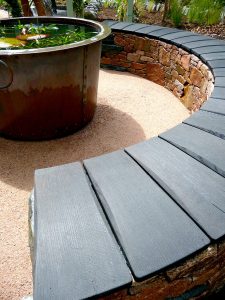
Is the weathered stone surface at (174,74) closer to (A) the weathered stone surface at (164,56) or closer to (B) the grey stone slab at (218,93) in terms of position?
(A) the weathered stone surface at (164,56)

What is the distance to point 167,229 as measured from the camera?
43.2 inches

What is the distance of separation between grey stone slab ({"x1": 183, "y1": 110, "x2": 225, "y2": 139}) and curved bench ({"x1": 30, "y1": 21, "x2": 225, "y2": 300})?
0.17 m

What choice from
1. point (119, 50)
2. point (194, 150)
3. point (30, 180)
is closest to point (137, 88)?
point (119, 50)

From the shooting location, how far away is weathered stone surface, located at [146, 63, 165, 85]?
437 cm

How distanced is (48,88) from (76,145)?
73 cm

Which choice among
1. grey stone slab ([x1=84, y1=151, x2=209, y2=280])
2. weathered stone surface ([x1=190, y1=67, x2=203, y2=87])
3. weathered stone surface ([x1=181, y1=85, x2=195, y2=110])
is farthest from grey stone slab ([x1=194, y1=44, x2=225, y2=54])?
grey stone slab ([x1=84, y1=151, x2=209, y2=280])

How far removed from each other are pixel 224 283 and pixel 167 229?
2.07 feet

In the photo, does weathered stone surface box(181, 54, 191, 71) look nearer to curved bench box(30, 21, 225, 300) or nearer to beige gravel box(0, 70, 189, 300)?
beige gravel box(0, 70, 189, 300)

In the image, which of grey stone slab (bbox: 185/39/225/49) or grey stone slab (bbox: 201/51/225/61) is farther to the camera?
grey stone slab (bbox: 185/39/225/49)

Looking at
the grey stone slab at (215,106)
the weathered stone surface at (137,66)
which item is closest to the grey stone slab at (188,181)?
the grey stone slab at (215,106)

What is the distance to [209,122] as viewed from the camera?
1.90 meters

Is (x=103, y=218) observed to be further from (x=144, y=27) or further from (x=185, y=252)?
(x=144, y=27)

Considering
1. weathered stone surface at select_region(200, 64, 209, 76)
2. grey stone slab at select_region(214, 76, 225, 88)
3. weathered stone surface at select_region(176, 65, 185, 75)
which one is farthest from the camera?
weathered stone surface at select_region(176, 65, 185, 75)

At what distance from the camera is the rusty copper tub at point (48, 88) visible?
2434mm
